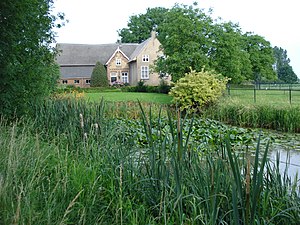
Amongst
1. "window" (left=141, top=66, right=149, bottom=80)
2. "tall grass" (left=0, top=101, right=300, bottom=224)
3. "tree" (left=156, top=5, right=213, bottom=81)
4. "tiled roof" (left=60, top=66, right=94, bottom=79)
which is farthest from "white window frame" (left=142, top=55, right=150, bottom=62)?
"tall grass" (left=0, top=101, right=300, bottom=224)

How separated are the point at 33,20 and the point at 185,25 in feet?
53.0

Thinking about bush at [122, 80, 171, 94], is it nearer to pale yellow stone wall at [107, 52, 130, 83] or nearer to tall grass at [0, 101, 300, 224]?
pale yellow stone wall at [107, 52, 130, 83]

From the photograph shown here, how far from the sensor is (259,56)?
3819 cm

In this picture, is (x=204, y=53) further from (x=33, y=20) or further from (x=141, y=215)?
(x=141, y=215)

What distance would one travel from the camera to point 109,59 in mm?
43250

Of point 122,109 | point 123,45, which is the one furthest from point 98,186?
point 123,45

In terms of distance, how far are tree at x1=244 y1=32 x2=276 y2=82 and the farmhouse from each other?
1075cm

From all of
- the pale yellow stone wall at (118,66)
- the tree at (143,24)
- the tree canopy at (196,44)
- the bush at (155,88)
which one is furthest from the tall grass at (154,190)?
the tree at (143,24)

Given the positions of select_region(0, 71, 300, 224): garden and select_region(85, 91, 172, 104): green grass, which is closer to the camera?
select_region(0, 71, 300, 224): garden

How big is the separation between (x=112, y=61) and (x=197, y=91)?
30282 mm

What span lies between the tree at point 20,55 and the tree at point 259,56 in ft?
114

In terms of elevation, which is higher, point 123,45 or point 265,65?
point 123,45

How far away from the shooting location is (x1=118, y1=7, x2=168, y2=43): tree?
52.2 metres

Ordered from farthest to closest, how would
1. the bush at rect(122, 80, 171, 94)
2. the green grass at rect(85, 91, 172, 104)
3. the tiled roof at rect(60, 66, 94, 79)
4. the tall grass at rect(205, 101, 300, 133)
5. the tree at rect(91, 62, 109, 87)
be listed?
the tiled roof at rect(60, 66, 94, 79), the tree at rect(91, 62, 109, 87), the bush at rect(122, 80, 171, 94), the green grass at rect(85, 91, 172, 104), the tall grass at rect(205, 101, 300, 133)
